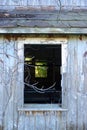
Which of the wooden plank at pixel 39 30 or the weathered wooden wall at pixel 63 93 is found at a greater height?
the wooden plank at pixel 39 30

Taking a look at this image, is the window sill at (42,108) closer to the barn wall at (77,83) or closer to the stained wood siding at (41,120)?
the stained wood siding at (41,120)

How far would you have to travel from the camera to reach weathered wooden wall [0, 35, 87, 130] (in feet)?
28.3

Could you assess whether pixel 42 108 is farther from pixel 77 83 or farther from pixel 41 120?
pixel 77 83

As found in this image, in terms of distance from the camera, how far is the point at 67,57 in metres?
8.66

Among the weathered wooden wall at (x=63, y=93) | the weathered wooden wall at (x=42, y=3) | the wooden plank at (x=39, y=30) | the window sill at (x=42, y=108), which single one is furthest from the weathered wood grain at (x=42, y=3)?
the window sill at (x=42, y=108)

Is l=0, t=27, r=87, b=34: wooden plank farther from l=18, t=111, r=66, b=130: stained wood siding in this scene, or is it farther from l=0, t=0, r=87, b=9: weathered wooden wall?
l=18, t=111, r=66, b=130: stained wood siding

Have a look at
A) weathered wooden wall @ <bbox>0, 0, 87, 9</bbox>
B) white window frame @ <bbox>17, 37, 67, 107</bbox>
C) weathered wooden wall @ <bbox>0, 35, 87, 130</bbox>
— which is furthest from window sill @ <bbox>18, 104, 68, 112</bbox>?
weathered wooden wall @ <bbox>0, 0, 87, 9</bbox>

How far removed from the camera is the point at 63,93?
342 inches

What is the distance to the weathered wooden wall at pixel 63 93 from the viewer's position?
8633 millimetres

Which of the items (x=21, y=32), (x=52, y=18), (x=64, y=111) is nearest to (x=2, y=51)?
(x=21, y=32)

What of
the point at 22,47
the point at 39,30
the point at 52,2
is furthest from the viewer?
the point at 52,2

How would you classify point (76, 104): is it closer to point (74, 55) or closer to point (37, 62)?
point (74, 55)

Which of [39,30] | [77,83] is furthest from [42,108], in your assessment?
[39,30]

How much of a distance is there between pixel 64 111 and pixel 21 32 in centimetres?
196
